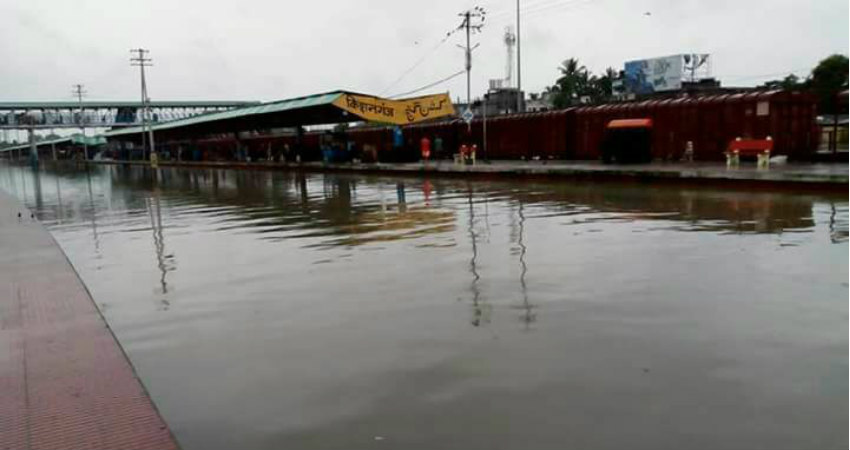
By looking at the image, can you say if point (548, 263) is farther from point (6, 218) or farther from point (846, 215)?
point (6, 218)

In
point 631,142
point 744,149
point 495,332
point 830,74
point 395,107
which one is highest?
point 830,74

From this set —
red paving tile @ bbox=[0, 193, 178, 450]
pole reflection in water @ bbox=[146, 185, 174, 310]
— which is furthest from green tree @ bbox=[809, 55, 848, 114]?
red paving tile @ bbox=[0, 193, 178, 450]

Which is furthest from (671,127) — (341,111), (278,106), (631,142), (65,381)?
(65,381)

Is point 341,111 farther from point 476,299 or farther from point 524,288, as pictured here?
point 476,299

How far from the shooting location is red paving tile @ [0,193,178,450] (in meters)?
3.24

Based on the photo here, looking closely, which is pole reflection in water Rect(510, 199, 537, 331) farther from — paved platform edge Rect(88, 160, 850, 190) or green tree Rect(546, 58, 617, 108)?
green tree Rect(546, 58, 617, 108)

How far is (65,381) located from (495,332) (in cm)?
283

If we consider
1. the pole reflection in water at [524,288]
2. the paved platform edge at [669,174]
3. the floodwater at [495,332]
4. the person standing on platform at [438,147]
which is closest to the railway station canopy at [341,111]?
the paved platform edge at [669,174]

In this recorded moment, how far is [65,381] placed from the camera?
155 inches

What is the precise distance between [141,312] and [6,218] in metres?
9.85

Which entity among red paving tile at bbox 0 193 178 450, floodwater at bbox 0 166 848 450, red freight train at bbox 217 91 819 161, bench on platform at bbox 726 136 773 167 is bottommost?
floodwater at bbox 0 166 848 450

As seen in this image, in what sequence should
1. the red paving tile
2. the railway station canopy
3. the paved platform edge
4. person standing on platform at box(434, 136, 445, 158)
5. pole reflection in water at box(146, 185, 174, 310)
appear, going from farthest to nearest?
person standing on platform at box(434, 136, 445, 158)
the railway station canopy
the paved platform edge
pole reflection in water at box(146, 185, 174, 310)
the red paving tile

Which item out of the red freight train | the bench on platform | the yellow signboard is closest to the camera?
the bench on platform

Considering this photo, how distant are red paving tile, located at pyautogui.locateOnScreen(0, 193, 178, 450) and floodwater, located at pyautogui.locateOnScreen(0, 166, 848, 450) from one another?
0.64ft
